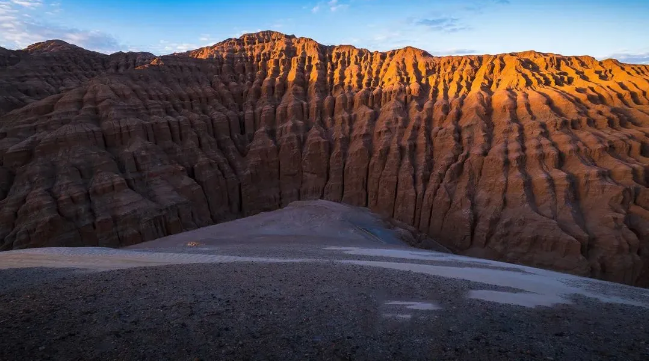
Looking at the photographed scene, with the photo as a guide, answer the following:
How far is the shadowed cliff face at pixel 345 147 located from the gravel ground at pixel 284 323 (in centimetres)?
2313

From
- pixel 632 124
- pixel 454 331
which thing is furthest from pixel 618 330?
pixel 632 124

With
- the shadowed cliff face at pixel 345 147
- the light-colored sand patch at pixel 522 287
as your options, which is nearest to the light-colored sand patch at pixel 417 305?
the light-colored sand patch at pixel 522 287

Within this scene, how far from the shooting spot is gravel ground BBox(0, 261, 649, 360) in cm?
616

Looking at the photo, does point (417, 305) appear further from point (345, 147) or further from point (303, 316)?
point (345, 147)

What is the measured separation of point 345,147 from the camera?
4494 centimetres

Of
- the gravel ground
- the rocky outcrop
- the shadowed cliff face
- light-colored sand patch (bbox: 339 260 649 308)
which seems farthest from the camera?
the rocky outcrop

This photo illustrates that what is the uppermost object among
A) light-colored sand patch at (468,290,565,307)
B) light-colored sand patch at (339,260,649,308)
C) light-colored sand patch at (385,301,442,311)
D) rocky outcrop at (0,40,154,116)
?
rocky outcrop at (0,40,154,116)

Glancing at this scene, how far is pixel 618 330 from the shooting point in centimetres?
781

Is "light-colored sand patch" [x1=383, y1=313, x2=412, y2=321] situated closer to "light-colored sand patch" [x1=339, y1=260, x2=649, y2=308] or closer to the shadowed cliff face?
"light-colored sand patch" [x1=339, y1=260, x2=649, y2=308]

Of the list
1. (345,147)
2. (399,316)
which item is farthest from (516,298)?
(345,147)

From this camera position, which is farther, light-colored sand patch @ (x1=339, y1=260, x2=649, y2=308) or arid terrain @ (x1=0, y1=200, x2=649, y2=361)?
light-colored sand patch @ (x1=339, y1=260, x2=649, y2=308)

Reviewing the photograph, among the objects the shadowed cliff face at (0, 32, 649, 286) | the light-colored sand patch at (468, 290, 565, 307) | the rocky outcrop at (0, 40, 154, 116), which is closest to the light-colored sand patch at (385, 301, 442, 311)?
the light-colored sand patch at (468, 290, 565, 307)

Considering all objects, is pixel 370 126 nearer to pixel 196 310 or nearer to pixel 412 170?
pixel 412 170

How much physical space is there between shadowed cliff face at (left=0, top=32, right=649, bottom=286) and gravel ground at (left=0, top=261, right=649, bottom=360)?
23.1m
